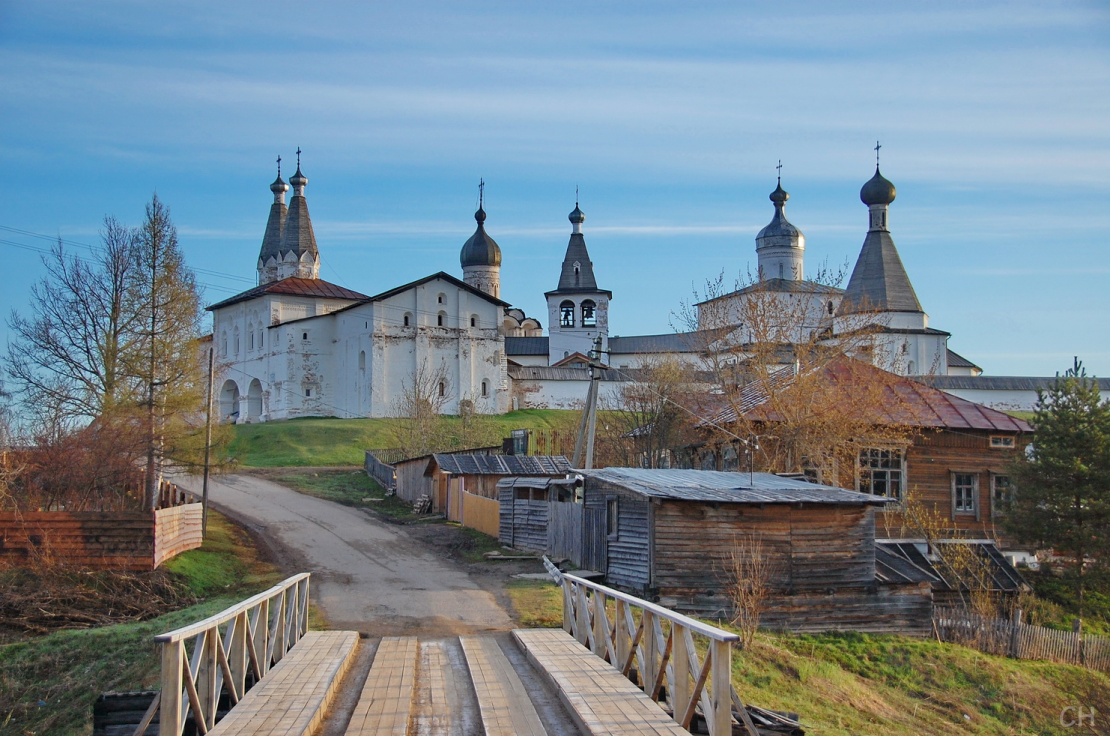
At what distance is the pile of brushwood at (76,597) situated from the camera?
17.5 meters

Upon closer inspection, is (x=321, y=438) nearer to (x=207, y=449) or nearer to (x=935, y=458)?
(x=207, y=449)

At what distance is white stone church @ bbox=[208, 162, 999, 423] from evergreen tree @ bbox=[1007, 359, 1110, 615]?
29464 millimetres

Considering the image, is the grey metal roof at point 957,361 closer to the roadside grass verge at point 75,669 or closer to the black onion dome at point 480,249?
the black onion dome at point 480,249

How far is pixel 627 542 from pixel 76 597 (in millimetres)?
10348

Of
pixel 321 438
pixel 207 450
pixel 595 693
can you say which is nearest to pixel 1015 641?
pixel 595 693

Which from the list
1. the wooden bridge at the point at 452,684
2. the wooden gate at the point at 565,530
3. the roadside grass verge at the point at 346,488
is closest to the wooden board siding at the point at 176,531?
the roadside grass verge at the point at 346,488

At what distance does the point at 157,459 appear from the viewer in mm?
24375

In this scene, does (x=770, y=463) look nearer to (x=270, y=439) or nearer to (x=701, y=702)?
(x=701, y=702)

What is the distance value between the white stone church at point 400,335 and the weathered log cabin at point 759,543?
37.0 metres

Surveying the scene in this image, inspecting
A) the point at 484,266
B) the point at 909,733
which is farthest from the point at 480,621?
the point at 484,266

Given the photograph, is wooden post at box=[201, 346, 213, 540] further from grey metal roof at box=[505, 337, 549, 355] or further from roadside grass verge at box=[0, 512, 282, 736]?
grey metal roof at box=[505, 337, 549, 355]

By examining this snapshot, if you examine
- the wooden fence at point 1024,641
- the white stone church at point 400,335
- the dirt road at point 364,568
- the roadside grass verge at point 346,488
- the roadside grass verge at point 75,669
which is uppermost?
the white stone church at point 400,335

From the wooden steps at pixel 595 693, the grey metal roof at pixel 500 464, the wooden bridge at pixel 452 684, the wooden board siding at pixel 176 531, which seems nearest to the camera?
the wooden bridge at pixel 452 684

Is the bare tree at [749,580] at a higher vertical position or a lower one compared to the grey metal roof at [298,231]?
lower
